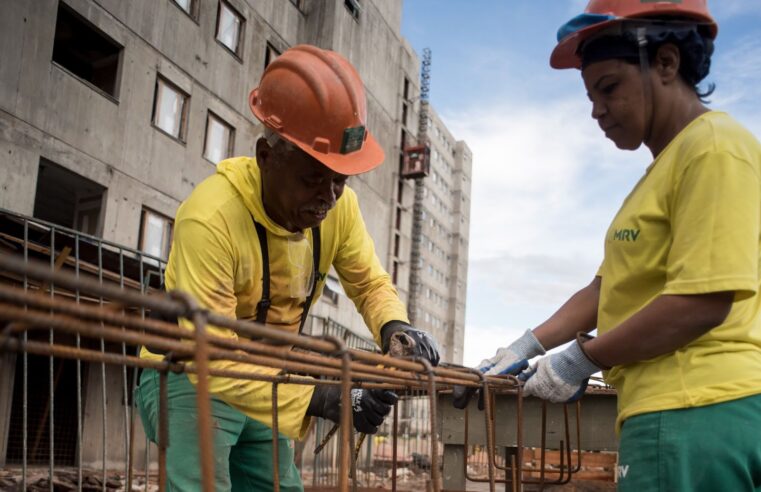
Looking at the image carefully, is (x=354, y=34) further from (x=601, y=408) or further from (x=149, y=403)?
(x=149, y=403)

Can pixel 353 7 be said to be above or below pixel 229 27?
above

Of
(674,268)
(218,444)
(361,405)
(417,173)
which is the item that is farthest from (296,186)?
(417,173)

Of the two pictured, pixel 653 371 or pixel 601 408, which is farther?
pixel 601 408

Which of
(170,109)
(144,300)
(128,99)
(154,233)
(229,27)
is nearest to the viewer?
(144,300)

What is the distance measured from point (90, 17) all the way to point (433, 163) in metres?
44.3

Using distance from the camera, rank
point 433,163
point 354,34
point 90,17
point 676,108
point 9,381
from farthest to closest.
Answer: point 433,163 → point 354,34 → point 90,17 → point 9,381 → point 676,108

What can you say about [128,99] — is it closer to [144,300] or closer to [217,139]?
[217,139]

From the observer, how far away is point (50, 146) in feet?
36.7

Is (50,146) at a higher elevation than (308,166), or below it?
higher

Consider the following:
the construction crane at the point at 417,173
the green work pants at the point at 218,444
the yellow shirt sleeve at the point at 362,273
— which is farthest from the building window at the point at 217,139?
the construction crane at the point at 417,173

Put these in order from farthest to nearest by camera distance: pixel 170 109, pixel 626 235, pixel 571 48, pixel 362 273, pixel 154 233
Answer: pixel 170 109, pixel 154 233, pixel 362 273, pixel 571 48, pixel 626 235

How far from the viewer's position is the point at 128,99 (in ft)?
42.1

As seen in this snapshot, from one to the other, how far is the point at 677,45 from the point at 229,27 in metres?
15.4

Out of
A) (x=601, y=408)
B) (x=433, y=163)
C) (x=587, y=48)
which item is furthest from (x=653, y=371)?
(x=433, y=163)
